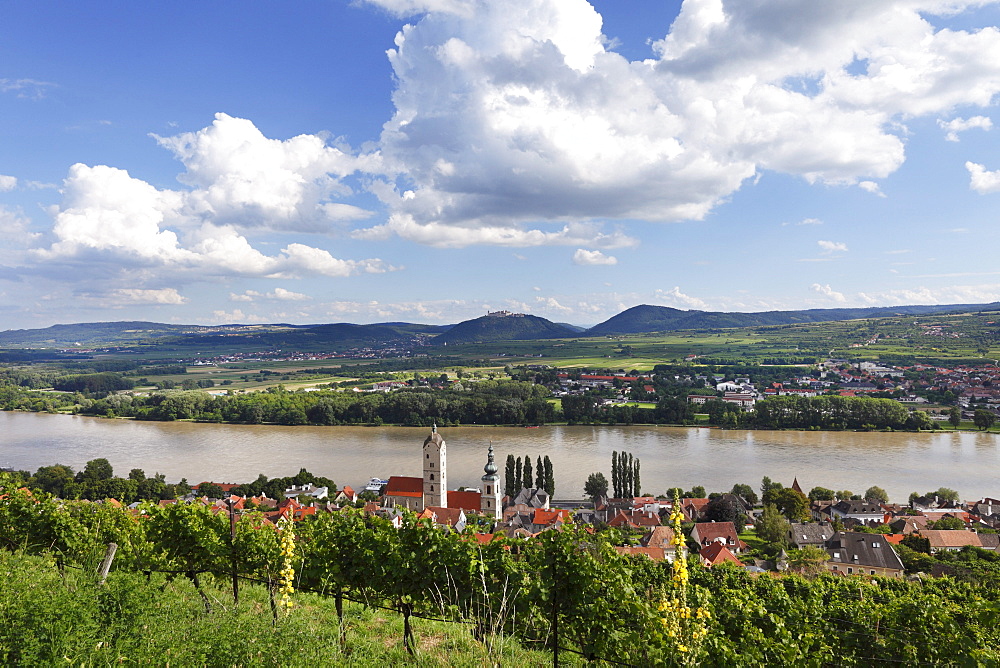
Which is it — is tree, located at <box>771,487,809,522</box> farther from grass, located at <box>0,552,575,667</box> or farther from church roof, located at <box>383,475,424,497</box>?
grass, located at <box>0,552,575,667</box>

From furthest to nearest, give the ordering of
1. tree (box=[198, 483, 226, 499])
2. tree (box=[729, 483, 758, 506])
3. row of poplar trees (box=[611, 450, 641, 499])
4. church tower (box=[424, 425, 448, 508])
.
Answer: row of poplar trees (box=[611, 450, 641, 499])
tree (box=[729, 483, 758, 506])
tree (box=[198, 483, 226, 499])
church tower (box=[424, 425, 448, 508])

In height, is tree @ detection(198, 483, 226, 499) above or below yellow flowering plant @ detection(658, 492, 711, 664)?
below

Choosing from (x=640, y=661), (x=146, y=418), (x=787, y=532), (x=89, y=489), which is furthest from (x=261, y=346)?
(x=640, y=661)

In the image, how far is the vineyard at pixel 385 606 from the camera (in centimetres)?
386

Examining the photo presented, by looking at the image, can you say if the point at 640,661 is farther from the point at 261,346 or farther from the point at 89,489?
the point at 261,346

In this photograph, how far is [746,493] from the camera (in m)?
26.5

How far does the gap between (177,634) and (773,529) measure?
21.7m

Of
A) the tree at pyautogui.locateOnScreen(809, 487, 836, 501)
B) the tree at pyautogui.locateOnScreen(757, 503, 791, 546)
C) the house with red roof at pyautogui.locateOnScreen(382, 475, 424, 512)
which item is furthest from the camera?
the tree at pyautogui.locateOnScreen(809, 487, 836, 501)

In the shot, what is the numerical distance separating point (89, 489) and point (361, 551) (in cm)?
2562

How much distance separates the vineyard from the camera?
3.86 m

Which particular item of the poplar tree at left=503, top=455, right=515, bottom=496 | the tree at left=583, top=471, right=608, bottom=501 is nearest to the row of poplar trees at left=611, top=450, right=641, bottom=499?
the tree at left=583, top=471, right=608, bottom=501

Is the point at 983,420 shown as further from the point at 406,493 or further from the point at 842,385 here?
the point at 406,493

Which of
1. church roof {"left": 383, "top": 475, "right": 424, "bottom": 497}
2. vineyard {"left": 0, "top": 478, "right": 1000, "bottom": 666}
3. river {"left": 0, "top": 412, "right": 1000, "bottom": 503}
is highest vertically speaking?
vineyard {"left": 0, "top": 478, "right": 1000, "bottom": 666}

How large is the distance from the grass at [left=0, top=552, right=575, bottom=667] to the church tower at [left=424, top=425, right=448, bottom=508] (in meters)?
17.6
